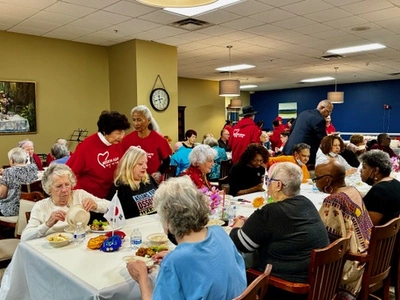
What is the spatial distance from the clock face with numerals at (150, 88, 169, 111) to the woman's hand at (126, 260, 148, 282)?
5057mm

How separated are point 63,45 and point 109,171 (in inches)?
160

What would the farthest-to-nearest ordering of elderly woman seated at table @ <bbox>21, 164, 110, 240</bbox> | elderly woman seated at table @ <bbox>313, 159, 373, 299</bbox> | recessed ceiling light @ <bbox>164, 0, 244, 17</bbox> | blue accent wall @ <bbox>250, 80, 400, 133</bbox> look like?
blue accent wall @ <bbox>250, 80, 400, 133</bbox> < recessed ceiling light @ <bbox>164, 0, 244, 17</bbox> < elderly woman seated at table @ <bbox>21, 164, 110, 240</bbox> < elderly woman seated at table @ <bbox>313, 159, 373, 299</bbox>

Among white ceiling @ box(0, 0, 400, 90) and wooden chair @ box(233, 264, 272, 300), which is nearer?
wooden chair @ box(233, 264, 272, 300)

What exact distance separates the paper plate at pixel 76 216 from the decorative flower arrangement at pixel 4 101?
4340 millimetres

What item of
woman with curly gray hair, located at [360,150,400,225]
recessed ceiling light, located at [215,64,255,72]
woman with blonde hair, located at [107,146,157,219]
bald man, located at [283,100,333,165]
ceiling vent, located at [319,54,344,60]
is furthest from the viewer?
recessed ceiling light, located at [215,64,255,72]

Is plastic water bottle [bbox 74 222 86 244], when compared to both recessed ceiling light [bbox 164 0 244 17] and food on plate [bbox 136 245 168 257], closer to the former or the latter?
food on plate [bbox 136 245 168 257]

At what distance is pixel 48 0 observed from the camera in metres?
4.27

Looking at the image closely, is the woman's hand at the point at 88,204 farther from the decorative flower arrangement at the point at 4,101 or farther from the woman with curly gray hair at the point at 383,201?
the decorative flower arrangement at the point at 4,101

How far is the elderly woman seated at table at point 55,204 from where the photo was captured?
2.21 meters

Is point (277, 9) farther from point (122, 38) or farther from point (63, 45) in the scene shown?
point (63, 45)

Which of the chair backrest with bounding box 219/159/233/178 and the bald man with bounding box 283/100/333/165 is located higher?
the bald man with bounding box 283/100/333/165

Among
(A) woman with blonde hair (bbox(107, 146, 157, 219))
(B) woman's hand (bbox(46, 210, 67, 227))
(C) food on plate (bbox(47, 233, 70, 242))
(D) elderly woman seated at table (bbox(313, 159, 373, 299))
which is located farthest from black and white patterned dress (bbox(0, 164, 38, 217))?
(D) elderly woman seated at table (bbox(313, 159, 373, 299))

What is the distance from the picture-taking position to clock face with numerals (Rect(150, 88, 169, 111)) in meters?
6.48

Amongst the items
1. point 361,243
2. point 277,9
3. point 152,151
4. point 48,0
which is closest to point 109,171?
point 152,151
